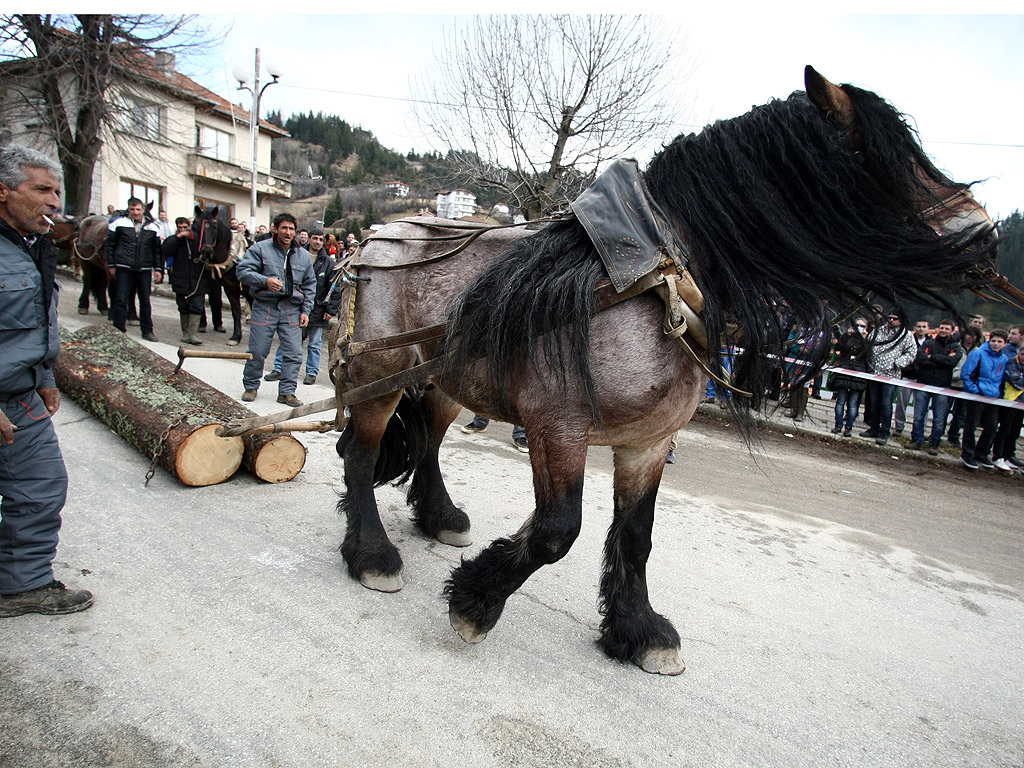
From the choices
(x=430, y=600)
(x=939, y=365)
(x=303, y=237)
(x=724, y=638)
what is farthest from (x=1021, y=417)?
(x=303, y=237)

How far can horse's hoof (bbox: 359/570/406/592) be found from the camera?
299 centimetres

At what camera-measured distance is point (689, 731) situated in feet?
7.33

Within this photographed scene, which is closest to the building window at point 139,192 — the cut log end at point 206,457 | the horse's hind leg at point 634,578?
the cut log end at point 206,457

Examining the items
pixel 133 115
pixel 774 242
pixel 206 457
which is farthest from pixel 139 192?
pixel 774 242

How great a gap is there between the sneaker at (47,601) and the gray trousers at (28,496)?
0.03m

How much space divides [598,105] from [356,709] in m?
12.8

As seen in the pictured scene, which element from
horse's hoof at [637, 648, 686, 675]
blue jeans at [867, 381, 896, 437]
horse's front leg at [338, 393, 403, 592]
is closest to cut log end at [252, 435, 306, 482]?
horse's front leg at [338, 393, 403, 592]

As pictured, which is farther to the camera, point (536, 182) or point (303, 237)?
point (536, 182)

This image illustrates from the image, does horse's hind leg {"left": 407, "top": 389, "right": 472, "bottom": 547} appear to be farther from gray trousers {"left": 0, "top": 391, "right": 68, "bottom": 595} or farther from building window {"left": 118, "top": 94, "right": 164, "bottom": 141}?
building window {"left": 118, "top": 94, "right": 164, "bottom": 141}

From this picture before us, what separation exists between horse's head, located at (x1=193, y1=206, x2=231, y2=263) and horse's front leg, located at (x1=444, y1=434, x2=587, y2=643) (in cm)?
884

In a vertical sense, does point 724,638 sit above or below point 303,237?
below

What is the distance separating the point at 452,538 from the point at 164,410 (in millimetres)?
2113

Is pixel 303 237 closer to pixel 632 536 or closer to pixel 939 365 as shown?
pixel 632 536

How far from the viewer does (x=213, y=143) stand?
1130 inches
